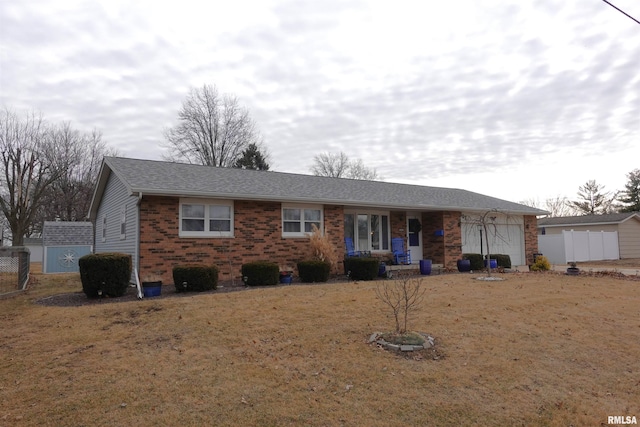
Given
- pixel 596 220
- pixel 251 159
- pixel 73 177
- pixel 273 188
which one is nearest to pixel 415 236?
pixel 273 188

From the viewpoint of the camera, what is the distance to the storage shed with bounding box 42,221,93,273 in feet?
74.2

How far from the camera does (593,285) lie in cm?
1182

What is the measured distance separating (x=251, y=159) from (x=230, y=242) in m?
24.6

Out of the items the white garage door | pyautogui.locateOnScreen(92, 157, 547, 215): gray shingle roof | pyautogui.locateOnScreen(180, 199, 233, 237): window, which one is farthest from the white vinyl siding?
the white garage door

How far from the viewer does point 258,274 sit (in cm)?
1173

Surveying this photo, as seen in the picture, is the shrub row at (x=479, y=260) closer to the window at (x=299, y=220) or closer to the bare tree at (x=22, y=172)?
the window at (x=299, y=220)

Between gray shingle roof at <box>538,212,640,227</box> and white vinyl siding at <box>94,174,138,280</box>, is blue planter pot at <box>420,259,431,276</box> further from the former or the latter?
gray shingle roof at <box>538,212,640,227</box>

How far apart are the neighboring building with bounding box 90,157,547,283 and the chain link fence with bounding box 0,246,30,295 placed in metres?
2.74

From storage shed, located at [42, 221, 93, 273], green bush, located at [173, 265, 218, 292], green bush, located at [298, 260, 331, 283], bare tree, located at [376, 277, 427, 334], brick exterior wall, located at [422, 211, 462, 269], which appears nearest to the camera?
bare tree, located at [376, 277, 427, 334]

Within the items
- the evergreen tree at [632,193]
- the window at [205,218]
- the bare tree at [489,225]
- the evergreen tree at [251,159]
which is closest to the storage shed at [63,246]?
the window at [205,218]

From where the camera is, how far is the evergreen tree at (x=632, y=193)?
43.3 meters

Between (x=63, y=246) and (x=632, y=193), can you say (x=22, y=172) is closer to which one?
(x=63, y=246)
